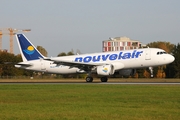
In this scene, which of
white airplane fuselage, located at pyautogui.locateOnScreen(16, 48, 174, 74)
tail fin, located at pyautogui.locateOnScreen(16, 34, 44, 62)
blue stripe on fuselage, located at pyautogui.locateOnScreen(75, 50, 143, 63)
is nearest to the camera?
white airplane fuselage, located at pyautogui.locateOnScreen(16, 48, 174, 74)

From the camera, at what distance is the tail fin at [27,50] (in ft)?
205

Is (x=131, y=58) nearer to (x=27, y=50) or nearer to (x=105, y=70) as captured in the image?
(x=105, y=70)

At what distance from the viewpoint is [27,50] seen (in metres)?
62.9

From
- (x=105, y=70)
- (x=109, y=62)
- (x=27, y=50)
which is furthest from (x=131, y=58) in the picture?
(x=27, y=50)

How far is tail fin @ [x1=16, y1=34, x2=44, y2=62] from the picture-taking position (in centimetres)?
6253

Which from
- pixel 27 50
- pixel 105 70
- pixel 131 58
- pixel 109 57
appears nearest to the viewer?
pixel 105 70

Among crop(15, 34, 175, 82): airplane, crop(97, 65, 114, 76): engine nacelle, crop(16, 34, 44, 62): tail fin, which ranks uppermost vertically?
crop(16, 34, 44, 62): tail fin

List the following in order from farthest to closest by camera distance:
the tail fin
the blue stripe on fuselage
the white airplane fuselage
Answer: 1. the tail fin
2. the blue stripe on fuselage
3. the white airplane fuselage

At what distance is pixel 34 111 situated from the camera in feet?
63.7

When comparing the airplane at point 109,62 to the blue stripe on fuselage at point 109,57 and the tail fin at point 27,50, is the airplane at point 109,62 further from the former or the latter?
the tail fin at point 27,50

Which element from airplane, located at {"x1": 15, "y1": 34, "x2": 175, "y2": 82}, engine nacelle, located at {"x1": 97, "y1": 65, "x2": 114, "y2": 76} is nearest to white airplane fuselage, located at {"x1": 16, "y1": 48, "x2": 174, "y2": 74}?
airplane, located at {"x1": 15, "y1": 34, "x2": 175, "y2": 82}

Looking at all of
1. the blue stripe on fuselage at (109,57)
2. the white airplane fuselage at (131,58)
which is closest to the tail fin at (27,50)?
the white airplane fuselage at (131,58)

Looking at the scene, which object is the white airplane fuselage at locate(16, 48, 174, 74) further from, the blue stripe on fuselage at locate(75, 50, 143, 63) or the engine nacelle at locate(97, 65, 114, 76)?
the engine nacelle at locate(97, 65, 114, 76)

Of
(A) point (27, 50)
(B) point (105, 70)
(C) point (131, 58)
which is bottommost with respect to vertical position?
(B) point (105, 70)
